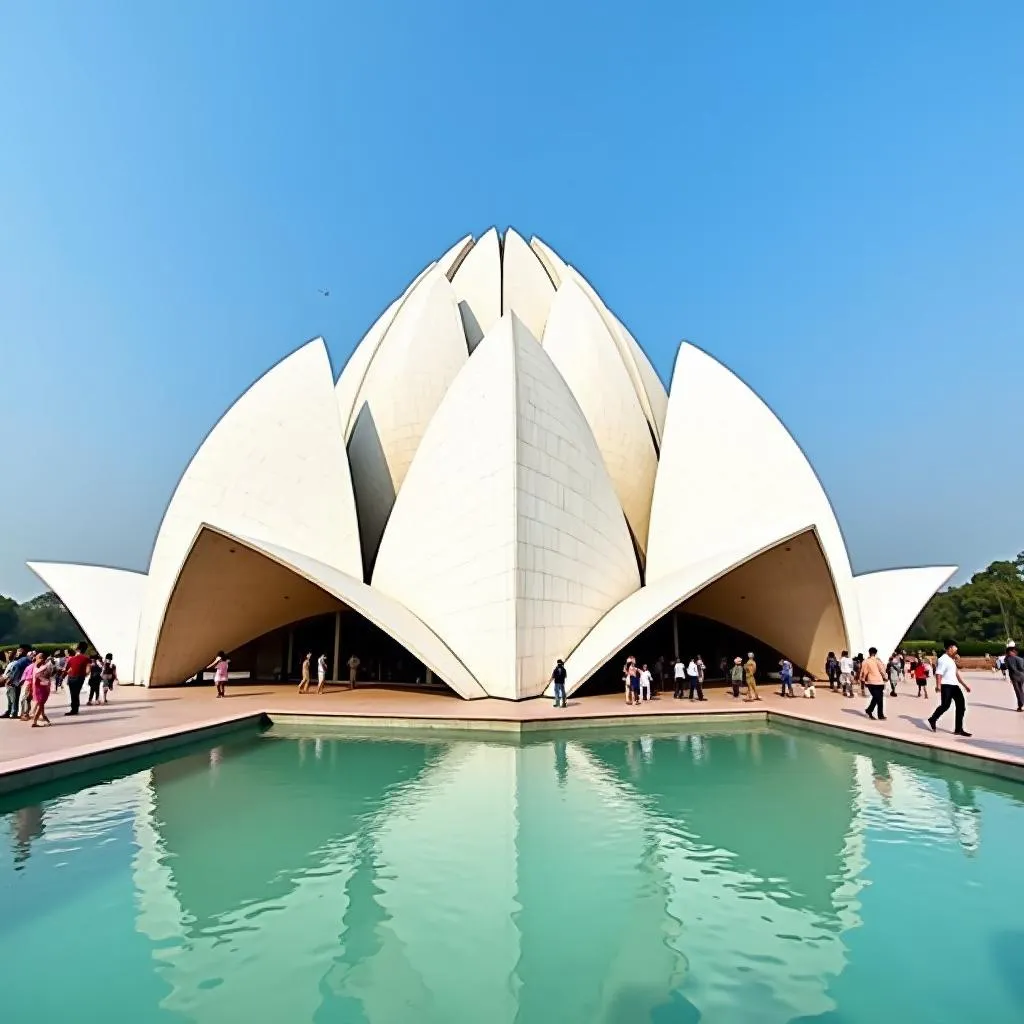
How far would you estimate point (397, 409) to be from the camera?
18.7 metres

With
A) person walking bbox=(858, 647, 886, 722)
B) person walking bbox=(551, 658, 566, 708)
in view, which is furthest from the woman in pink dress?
person walking bbox=(858, 647, 886, 722)

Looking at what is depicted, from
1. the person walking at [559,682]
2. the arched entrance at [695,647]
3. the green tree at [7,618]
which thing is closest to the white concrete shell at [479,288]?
the arched entrance at [695,647]

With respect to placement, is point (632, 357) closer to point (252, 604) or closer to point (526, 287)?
point (526, 287)

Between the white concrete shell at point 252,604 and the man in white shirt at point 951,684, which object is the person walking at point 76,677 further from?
the man in white shirt at point 951,684

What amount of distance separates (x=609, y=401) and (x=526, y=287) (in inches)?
243

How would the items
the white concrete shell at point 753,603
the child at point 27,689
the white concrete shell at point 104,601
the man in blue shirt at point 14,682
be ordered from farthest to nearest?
1. the white concrete shell at point 104,601
2. the white concrete shell at point 753,603
3. the man in blue shirt at point 14,682
4. the child at point 27,689

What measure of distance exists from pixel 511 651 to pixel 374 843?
697 centimetres

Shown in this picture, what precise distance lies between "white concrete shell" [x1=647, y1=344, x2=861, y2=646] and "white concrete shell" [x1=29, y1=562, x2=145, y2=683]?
13116mm

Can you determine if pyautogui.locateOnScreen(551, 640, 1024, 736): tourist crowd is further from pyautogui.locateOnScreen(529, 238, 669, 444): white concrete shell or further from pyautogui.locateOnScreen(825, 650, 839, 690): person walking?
pyautogui.locateOnScreen(529, 238, 669, 444): white concrete shell

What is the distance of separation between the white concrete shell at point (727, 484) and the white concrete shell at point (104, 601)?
1312 cm

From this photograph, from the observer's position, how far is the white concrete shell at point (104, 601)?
16.3 meters

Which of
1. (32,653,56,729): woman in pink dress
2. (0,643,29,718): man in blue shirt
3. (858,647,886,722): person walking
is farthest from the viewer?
(0,643,29,718): man in blue shirt

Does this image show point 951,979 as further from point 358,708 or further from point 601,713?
point 358,708

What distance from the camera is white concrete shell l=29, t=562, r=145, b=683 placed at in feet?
53.5
